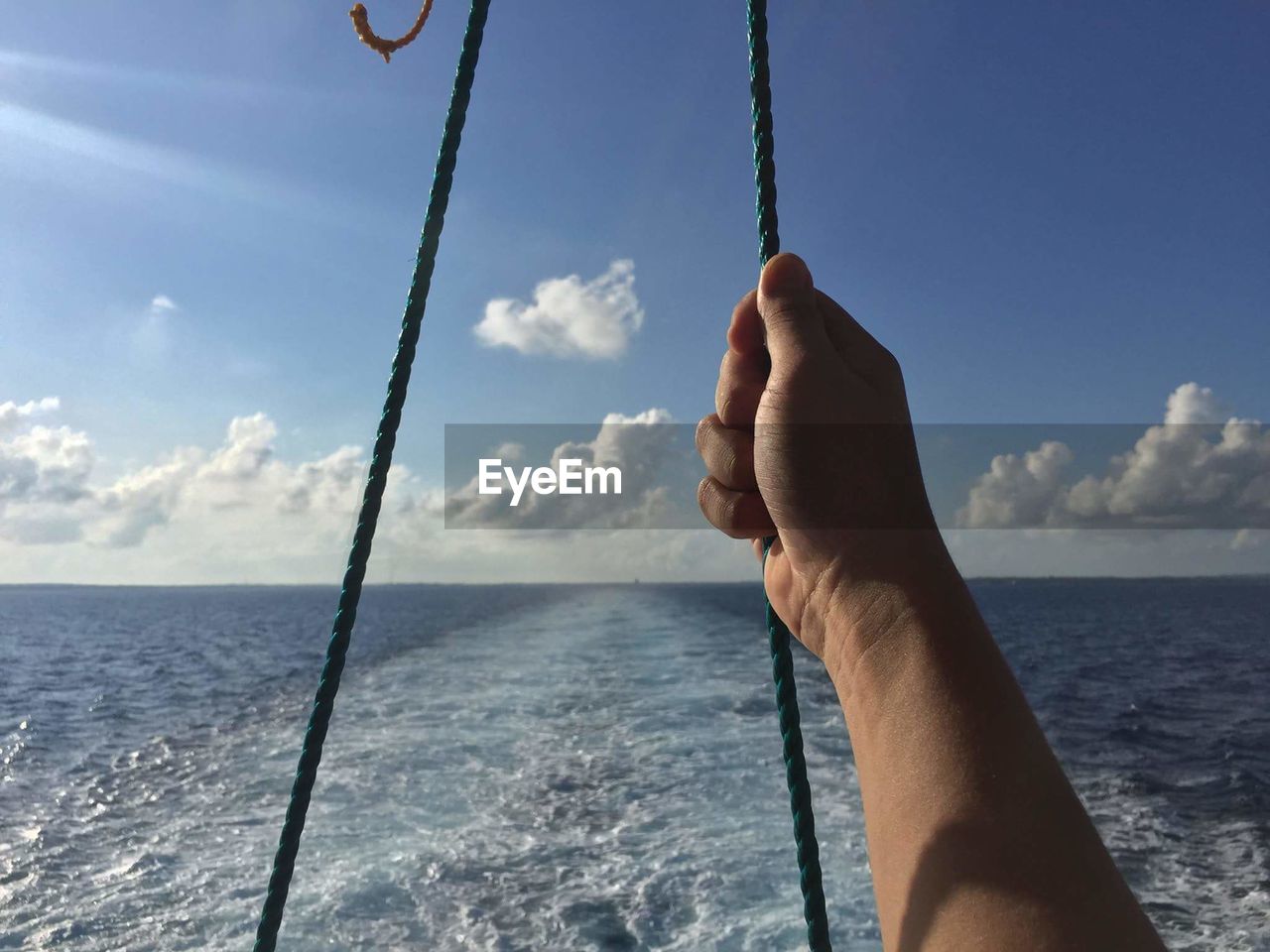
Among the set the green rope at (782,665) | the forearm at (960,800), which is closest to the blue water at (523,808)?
the green rope at (782,665)

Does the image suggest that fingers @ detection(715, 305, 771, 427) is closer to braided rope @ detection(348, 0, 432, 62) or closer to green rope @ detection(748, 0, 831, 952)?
green rope @ detection(748, 0, 831, 952)

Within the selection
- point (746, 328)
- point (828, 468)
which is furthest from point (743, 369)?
point (828, 468)

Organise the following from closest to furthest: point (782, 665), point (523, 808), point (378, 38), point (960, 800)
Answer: point (960, 800) < point (782, 665) < point (378, 38) < point (523, 808)

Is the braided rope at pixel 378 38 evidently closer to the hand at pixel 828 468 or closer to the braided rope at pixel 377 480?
the braided rope at pixel 377 480

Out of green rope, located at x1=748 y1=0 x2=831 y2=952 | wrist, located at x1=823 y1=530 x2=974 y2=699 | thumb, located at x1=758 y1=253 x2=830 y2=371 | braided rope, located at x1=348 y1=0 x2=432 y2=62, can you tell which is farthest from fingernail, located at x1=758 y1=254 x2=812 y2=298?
braided rope, located at x1=348 y1=0 x2=432 y2=62

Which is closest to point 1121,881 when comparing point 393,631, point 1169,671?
point 1169,671

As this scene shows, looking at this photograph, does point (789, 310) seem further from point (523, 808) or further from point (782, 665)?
point (523, 808)

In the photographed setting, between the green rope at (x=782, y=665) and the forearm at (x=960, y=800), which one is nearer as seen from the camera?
the forearm at (x=960, y=800)
